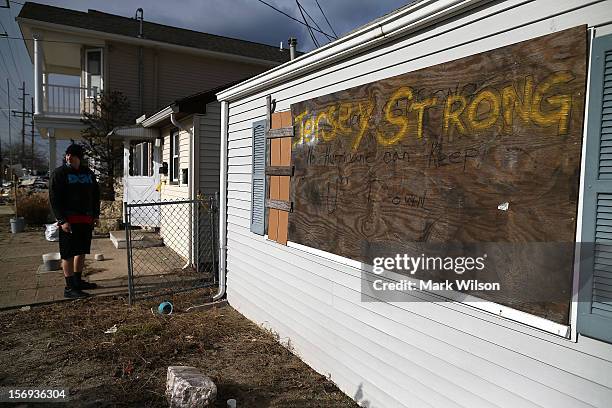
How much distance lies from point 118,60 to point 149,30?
2.31 metres

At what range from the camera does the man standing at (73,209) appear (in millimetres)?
5504

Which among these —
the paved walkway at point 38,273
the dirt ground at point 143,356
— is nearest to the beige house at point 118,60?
the paved walkway at point 38,273

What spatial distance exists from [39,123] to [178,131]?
28.4ft

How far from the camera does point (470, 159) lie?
2297 mm

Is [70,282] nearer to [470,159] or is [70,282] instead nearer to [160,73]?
[470,159]

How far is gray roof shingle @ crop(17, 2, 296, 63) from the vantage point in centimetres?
1429

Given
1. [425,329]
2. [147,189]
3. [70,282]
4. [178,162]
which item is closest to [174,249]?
[178,162]

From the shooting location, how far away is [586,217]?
5.83 feet

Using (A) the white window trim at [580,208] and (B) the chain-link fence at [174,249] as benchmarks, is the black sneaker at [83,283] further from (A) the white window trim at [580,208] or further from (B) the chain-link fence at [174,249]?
(A) the white window trim at [580,208]

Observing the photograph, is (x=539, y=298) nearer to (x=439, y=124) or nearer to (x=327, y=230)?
(x=439, y=124)

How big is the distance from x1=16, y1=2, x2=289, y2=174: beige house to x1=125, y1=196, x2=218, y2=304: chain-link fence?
22.8 ft

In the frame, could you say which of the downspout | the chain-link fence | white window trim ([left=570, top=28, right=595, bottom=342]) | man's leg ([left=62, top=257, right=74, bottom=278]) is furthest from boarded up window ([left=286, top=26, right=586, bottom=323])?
man's leg ([left=62, top=257, right=74, bottom=278])

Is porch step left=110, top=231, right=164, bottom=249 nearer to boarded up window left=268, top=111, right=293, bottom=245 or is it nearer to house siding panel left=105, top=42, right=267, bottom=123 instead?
boarded up window left=268, top=111, right=293, bottom=245

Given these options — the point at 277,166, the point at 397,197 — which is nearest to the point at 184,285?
the point at 277,166
